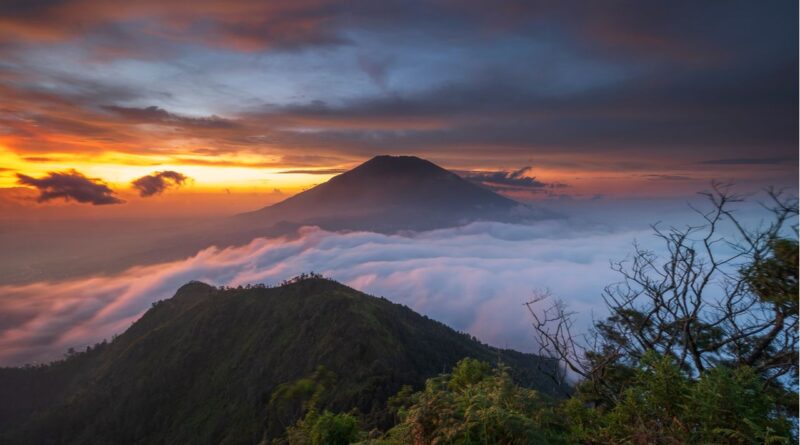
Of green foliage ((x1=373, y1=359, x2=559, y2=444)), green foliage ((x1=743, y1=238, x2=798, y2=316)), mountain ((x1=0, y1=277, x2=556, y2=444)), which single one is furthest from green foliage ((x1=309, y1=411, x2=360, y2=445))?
mountain ((x1=0, y1=277, x2=556, y2=444))

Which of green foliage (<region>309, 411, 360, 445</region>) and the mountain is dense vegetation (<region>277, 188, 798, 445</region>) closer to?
green foliage (<region>309, 411, 360, 445</region>)

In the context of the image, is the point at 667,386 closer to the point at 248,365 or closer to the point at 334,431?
the point at 334,431

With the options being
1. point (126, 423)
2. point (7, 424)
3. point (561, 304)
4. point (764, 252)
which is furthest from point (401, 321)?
point (7, 424)

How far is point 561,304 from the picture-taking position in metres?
12.9

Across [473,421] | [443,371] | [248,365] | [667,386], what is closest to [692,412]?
[667,386]

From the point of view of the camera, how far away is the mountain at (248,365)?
190 feet

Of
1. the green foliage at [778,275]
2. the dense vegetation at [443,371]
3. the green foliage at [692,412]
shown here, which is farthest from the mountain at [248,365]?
the green foliage at [778,275]

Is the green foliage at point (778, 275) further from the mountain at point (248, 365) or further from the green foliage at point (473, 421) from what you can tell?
the mountain at point (248, 365)

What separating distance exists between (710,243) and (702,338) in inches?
164

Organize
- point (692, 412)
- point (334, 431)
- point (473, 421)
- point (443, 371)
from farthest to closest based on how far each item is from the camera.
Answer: point (443, 371) < point (334, 431) < point (692, 412) < point (473, 421)

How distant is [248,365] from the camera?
7325 centimetres

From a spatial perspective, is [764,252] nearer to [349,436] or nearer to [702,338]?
[702,338]

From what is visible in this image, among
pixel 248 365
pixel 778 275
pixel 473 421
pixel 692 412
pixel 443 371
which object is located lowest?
pixel 248 365

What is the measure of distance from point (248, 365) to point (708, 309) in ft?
249
